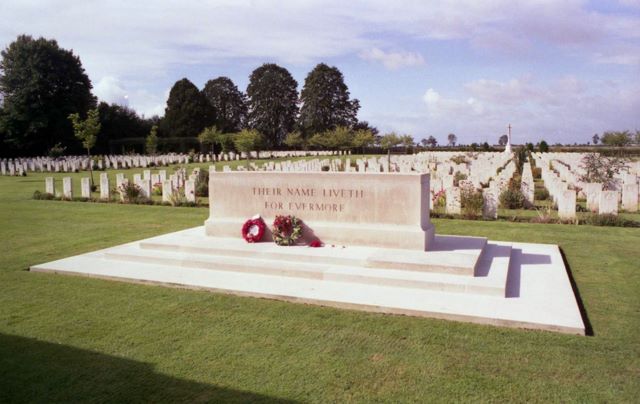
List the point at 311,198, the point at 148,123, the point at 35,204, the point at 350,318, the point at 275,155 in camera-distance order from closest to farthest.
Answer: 1. the point at 350,318
2. the point at 311,198
3. the point at 35,204
4. the point at 275,155
5. the point at 148,123

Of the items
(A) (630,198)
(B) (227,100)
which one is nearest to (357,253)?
(A) (630,198)

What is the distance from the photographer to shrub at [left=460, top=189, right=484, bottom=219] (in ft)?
40.7

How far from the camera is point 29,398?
3.93m

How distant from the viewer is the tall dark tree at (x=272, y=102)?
6731 cm

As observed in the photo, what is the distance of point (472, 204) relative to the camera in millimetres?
12438

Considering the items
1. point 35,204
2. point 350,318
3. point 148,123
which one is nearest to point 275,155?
point 148,123

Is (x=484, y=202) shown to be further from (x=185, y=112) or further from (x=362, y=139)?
(x=185, y=112)

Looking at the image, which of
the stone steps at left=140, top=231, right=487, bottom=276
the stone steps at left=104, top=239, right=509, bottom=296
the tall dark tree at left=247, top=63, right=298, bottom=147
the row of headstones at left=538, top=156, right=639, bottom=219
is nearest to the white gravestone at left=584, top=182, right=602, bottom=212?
the row of headstones at left=538, top=156, right=639, bottom=219

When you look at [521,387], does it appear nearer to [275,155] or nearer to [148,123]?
[275,155]

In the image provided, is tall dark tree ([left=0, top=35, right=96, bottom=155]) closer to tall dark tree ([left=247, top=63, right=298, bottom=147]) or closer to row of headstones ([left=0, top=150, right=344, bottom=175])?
row of headstones ([left=0, top=150, right=344, bottom=175])

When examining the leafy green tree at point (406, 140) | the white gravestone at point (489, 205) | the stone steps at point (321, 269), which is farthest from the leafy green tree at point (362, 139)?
the stone steps at point (321, 269)

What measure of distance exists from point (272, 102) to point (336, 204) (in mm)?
60886

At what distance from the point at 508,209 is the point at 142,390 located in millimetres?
12107

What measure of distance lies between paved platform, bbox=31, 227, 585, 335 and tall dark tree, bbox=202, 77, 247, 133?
63.8m
